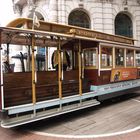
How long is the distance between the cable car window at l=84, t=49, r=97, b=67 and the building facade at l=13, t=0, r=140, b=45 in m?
10.1

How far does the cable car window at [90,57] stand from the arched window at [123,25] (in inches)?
516

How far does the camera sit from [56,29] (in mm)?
7449

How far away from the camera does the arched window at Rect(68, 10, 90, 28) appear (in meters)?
20.0

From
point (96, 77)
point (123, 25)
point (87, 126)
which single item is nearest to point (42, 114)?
point (87, 126)

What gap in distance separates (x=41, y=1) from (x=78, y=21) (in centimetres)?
428

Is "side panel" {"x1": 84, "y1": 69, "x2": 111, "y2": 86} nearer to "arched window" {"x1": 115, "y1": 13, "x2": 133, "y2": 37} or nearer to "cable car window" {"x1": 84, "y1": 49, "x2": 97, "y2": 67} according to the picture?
"cable car window" {"x1": 84, "y1": 49, "x2": 97, "y2": 67}

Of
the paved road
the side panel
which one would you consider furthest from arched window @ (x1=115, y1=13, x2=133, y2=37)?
the paved road

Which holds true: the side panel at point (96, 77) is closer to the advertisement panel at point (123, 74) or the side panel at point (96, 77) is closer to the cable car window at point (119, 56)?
the advertisement panel at point (123, 74)

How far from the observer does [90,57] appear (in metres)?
9.41

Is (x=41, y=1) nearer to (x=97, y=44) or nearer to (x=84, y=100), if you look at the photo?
(x=97, y=44)

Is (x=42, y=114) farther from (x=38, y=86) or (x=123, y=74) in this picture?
(x=123, y=74)

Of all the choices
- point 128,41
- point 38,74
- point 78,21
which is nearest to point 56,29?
point 38,74

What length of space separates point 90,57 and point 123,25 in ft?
46.2

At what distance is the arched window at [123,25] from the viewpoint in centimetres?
2167
